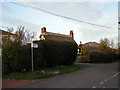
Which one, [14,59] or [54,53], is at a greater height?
[54,53]

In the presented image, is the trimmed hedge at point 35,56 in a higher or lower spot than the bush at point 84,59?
higher

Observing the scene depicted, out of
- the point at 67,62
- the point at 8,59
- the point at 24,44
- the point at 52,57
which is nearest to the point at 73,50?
the point at 67,62

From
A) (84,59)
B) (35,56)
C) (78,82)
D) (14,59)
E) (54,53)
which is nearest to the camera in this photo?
(78,82)

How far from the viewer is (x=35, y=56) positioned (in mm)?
16938

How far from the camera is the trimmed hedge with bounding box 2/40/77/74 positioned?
15547 mm

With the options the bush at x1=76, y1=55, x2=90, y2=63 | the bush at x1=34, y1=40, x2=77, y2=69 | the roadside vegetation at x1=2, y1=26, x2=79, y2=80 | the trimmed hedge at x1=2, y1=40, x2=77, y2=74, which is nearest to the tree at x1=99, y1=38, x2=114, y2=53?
the bush at x1=76, y1=55, x2=90, y2=63

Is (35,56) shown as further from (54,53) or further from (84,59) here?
(84,59)

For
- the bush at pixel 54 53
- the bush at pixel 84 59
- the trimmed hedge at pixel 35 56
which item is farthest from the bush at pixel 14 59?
the bush at pixel 84 59

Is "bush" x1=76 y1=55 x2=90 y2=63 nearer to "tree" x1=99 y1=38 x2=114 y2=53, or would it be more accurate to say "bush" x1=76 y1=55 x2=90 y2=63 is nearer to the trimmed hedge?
"tree" x1=99 y1=38 x2=114 y2=53

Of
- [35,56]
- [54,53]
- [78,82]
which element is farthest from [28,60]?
[78,82]

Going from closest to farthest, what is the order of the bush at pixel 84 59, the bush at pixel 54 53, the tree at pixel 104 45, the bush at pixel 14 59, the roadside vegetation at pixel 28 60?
the roadside vegetation at pixel 28 60 < the bush at pixel 14 59 < the bush at pixel 54 53 < the bush at pixel 84 59 < the tree at pixel 104 45

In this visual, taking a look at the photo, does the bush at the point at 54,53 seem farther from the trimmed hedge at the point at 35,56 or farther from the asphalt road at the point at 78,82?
the asphalt road at the point at 78,82

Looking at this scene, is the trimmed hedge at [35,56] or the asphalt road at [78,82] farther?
the trimmed hedge at [35,56]

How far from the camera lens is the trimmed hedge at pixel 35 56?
612 inches
